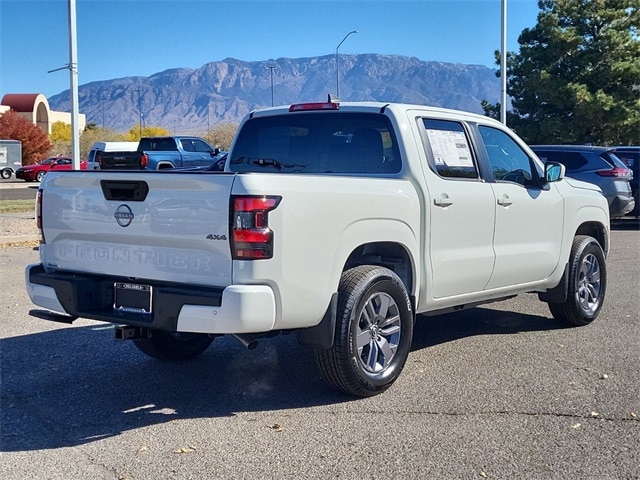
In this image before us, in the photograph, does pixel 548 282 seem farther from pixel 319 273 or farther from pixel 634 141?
pixel 634 141

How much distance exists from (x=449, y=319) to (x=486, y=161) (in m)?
2.14

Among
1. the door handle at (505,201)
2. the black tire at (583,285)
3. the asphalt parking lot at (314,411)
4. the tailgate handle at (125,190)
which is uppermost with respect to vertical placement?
the tailgate handle at (125,190)

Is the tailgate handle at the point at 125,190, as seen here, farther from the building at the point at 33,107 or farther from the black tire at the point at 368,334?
the building at the point at 33,107

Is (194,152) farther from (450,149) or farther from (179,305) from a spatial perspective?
(179,305)

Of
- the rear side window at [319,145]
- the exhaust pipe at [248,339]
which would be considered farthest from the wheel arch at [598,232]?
the exhaust pipe at [248,339]

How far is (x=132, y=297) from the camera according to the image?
15.7ft

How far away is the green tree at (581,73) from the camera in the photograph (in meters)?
31.3

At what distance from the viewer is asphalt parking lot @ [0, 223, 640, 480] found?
4.14m

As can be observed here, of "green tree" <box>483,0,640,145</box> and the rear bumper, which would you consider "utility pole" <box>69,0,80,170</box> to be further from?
"green tree" <box>483,0,640,145</box>

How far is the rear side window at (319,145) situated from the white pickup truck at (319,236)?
0.01 metres

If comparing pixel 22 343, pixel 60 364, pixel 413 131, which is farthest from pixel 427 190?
pixel 22 343

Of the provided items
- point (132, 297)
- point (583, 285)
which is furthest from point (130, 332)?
point (583, 285)

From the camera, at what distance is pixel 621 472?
4.03 metres

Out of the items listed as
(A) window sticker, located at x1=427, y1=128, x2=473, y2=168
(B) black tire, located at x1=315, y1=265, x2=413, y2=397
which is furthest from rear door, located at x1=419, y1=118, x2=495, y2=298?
(B) black tire, located at x1=315, y1=265, x2=413, y2=397
